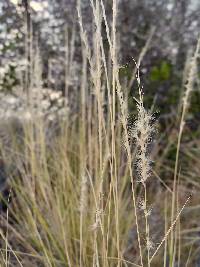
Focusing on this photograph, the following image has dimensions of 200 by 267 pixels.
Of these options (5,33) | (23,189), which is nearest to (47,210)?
(23,189)

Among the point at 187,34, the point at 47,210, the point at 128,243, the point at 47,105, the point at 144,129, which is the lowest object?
the point at 128,243

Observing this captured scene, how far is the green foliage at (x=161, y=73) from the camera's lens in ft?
12.4

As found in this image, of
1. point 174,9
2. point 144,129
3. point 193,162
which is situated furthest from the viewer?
point 174,9

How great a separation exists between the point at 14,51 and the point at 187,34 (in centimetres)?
132

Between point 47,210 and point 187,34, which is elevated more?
point 187,34

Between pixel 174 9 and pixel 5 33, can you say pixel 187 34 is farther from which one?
pixel 5 33

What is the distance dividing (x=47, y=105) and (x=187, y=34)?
3.92 feet

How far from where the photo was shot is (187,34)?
3975 mm

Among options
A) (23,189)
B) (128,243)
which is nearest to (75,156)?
(23,189)

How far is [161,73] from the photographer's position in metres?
3.81

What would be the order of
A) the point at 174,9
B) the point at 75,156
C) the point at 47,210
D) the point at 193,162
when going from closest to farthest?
1. the point at 47,210
2. the point at 75,156
3. the point at 193,162
4. the point at 174,9

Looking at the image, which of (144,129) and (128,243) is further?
(128,243)

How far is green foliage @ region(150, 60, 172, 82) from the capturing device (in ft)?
12.4

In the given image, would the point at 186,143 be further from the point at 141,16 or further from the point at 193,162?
the point at 141,16
